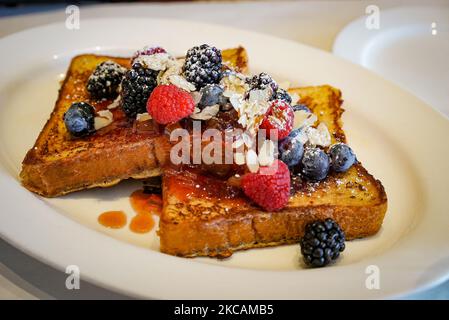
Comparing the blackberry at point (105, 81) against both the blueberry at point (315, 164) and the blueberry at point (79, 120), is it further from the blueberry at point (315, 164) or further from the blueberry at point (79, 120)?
the blueberry at point (315, 164)

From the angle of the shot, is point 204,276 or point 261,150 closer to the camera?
point 204,276

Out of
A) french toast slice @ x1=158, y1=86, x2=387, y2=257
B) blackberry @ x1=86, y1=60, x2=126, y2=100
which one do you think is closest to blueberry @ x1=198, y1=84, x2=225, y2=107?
french toast slice @ x1=158, y1=86, x2=387, y2=257

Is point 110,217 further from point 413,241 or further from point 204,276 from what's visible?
point 413,241

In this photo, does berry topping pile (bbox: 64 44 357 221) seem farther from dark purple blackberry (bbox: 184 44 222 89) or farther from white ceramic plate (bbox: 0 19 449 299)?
white ceramic plate (bbox: 0 19 449 299)

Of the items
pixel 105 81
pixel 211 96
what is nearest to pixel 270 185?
pixel 211 96

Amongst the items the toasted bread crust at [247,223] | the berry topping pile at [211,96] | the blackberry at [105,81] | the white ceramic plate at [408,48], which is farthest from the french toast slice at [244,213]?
the white ceramic plate at [408,48]
